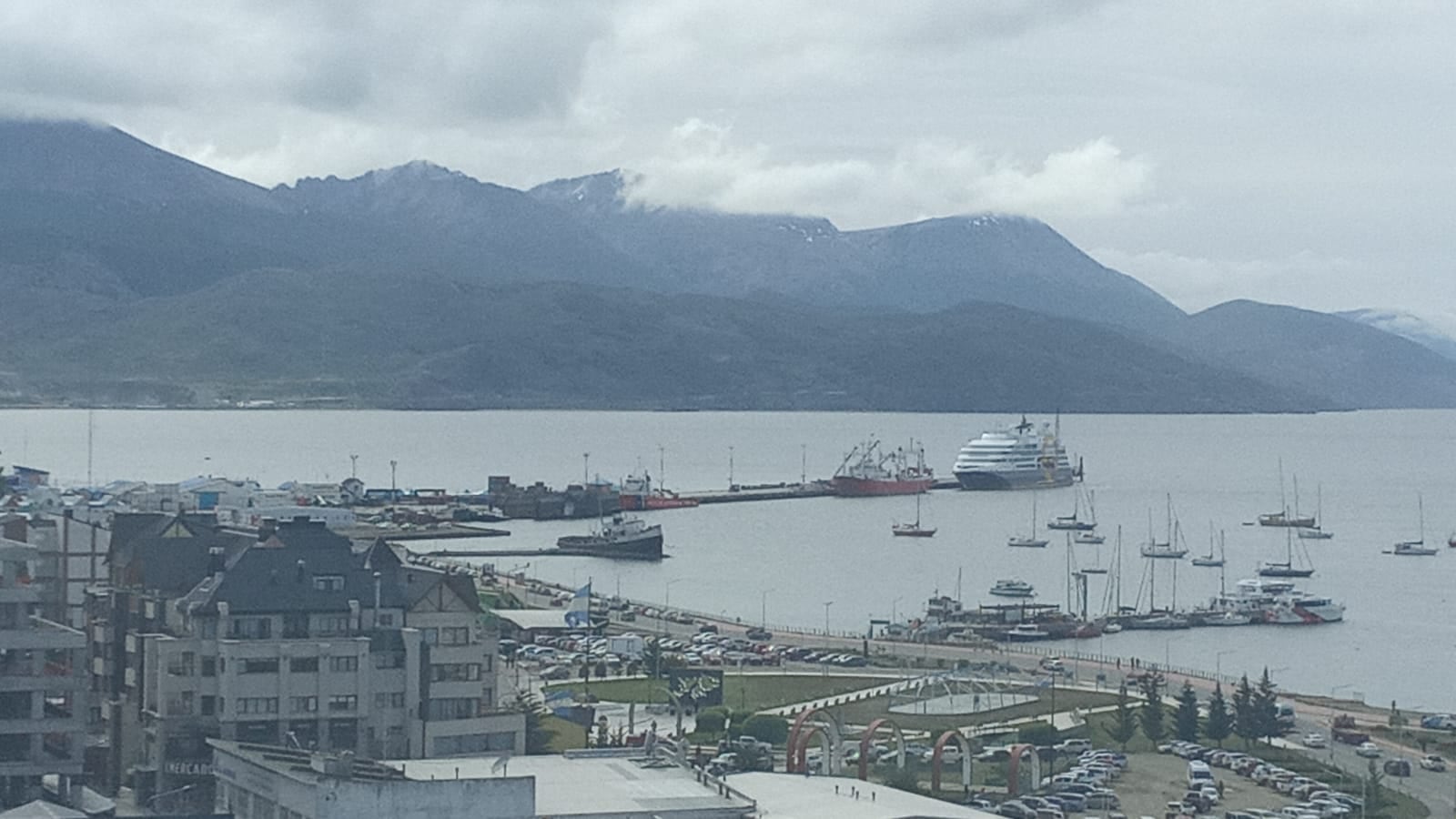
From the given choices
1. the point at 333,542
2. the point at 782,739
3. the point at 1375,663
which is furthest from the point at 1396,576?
the point at 333,542

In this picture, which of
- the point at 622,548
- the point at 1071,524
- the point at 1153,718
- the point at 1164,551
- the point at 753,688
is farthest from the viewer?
the point at 1071,524

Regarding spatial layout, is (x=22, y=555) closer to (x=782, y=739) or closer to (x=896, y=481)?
(x=782, y=739)

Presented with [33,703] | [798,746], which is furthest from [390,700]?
[798,746]

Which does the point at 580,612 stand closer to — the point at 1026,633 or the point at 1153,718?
the point at 1026,633

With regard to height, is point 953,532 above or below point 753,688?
above

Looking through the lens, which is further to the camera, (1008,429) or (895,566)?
(1008,429)

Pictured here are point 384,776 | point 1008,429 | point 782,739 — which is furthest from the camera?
point 1008,429
